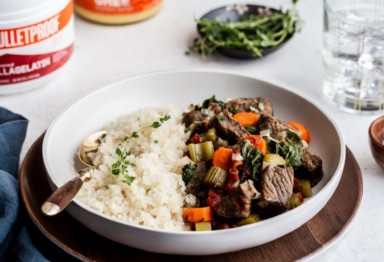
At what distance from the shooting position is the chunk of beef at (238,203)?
1.99 metres

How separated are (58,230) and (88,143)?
1.47 feet

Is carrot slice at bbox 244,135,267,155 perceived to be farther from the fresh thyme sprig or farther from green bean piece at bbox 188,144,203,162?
the fresh thyme sprig

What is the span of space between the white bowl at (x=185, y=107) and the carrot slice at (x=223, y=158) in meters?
0.28

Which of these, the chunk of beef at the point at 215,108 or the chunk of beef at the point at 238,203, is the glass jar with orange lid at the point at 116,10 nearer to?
the chunk of beef at the point at 215,108

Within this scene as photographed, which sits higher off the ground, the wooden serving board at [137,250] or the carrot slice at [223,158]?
the carrot slice at [223,158]

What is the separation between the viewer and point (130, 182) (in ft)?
6.96

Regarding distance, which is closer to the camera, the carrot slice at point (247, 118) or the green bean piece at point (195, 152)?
the green bean piece at point (195, 152)

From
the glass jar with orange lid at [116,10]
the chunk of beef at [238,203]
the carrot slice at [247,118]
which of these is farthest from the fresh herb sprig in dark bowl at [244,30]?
the chunk of beef at [238,203]

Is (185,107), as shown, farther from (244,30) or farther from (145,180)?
(145,180)

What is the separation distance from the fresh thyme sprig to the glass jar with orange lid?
3.54 ft

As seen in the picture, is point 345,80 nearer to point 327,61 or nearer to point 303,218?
point 327,61

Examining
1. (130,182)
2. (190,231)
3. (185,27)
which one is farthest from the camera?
(185,27)

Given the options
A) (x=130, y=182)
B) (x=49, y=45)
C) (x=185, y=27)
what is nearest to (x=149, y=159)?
(x=130, y=182)

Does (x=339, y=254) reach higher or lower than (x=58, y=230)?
lower
